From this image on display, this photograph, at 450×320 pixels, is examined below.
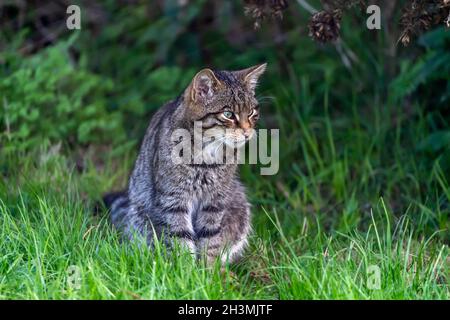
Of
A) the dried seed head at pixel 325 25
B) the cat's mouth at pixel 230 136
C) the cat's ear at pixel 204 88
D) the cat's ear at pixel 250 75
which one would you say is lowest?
the cat's mouth at pixel 230 136

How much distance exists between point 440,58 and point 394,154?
33.8 inches

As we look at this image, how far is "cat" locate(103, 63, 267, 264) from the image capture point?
493 cm

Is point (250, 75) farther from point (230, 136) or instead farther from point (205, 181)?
point (205, 181)

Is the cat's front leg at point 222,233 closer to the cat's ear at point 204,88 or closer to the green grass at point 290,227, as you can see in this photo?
the green grass at point 290,227

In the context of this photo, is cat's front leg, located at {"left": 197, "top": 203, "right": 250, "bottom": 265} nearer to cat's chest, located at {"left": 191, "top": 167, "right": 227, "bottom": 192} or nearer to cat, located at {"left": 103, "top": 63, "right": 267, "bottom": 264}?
cat, located at {"left": 103, "top": 63, "right": 267, "bottom": 264}

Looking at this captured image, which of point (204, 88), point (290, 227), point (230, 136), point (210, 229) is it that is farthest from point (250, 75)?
point (290, 227)

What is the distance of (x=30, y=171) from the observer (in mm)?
6137

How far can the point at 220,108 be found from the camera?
195 inches

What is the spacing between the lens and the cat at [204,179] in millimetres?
4926

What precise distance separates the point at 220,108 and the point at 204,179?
421mm

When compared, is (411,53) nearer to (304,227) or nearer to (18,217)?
(304,227)

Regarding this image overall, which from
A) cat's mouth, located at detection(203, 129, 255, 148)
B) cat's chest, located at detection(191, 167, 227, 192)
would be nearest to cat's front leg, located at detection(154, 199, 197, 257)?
cat's chest, located at detection(191, 167, 227, 192)

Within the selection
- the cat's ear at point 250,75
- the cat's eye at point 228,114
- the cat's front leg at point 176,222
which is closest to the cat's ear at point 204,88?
the cat's eye at point 228,114

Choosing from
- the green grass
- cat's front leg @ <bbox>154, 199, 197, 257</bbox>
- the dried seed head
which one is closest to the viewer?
the green grass
